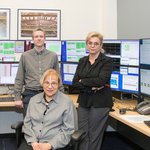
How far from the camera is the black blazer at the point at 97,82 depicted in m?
2.90

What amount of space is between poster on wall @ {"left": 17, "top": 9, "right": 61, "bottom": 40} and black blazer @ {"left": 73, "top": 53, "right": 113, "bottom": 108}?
62.0 inches

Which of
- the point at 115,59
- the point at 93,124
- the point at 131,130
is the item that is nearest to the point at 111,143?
the point at 131,130

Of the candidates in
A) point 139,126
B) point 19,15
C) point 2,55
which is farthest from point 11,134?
point 139,126

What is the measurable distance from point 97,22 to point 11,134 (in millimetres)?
2149

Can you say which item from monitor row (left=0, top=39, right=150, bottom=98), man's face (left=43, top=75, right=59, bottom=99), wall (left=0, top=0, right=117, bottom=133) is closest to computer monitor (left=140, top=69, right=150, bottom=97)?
monitor row (left=0, top=39, right=150, bottom=98)

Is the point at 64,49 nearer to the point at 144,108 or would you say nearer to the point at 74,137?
the point at 144,108

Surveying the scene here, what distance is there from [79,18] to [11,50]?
45.9 inches

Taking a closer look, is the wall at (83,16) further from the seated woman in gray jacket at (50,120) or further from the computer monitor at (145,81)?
the seated woman in gray jacket at (50,120)

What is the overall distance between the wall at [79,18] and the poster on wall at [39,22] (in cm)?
7

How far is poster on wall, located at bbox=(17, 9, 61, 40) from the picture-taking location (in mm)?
4336

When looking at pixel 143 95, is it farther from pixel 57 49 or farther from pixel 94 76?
pixel 57 49

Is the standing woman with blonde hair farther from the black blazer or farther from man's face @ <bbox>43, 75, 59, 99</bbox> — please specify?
man's face @ <bbox>43, 75, 59, 99</bbox>

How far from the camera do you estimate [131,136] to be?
4.20 meters

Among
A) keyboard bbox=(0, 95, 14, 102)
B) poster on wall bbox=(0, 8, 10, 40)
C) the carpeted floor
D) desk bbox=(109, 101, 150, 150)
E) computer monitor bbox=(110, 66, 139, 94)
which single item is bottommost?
the carpeted floor
